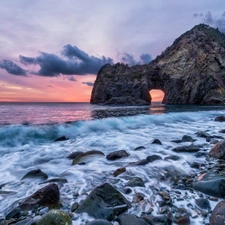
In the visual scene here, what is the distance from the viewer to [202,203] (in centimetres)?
282

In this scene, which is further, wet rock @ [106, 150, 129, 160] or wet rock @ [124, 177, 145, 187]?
wet rock @ [106, 150, 129, 160]

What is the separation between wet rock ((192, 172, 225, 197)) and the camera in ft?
10.0

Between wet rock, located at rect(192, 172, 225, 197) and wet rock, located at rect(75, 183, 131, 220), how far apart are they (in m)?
1.33

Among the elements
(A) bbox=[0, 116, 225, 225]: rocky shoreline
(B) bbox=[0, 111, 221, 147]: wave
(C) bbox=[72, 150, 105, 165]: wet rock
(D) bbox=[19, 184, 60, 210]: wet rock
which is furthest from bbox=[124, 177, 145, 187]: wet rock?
(B) bbox=[0, 111, 221, 147]: wave

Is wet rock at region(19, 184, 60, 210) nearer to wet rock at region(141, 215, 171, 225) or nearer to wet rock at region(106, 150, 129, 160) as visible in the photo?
wet rock at region(141, 215, 171, 225)

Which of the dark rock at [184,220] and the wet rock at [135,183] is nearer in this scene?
the dark rock at [184,220]

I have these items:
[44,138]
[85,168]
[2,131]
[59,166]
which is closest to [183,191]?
[85,168]

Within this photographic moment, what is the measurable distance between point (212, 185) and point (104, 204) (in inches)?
71.7

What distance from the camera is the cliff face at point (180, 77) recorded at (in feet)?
170

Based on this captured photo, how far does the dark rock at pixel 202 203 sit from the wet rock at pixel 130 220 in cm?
95

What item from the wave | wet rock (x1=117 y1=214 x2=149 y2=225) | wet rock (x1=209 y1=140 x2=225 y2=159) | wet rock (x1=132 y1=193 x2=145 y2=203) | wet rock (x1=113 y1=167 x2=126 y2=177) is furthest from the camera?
the wave

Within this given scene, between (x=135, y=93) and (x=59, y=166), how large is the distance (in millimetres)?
56016

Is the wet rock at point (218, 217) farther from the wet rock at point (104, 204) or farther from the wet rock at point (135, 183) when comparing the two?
the wet rock at point (135, 183)

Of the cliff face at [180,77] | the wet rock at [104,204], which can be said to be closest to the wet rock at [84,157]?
the wet rock at [104,204]
